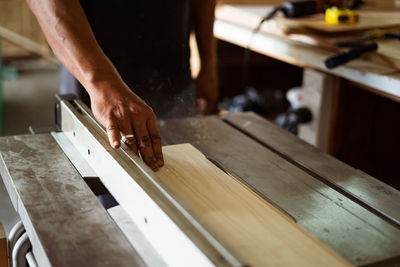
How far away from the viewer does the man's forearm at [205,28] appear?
185cm

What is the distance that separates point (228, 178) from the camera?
1.09 metres

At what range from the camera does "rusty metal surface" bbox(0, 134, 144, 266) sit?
843 mm

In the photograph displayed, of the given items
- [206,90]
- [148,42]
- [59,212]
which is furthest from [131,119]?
[206,90]

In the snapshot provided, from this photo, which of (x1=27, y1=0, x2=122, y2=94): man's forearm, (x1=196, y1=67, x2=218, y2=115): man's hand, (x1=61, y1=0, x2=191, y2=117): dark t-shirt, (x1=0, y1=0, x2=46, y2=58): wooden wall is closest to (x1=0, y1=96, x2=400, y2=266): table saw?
(x1=27, y1=0, x2=122, y2=94): man's forearm

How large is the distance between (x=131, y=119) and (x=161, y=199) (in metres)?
0.29

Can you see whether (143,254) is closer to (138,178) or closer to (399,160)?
(138,178)

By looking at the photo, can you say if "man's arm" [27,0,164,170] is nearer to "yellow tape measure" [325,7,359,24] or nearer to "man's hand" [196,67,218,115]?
"man's hand" [196,67,218,115]

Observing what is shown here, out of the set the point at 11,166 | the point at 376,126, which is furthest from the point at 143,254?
the point at 376,126

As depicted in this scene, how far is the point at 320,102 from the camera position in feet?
6.34

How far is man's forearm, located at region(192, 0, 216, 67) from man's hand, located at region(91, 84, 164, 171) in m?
0.82

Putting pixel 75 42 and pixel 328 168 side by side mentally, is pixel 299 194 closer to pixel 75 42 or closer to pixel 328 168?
pixel 328 168

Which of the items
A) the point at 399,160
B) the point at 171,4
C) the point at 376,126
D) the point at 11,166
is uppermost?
the point at 171,4

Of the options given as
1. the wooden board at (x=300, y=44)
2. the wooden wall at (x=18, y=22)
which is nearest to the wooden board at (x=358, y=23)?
the wooden board at (x=300, y=44)

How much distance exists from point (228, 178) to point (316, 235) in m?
0.23
